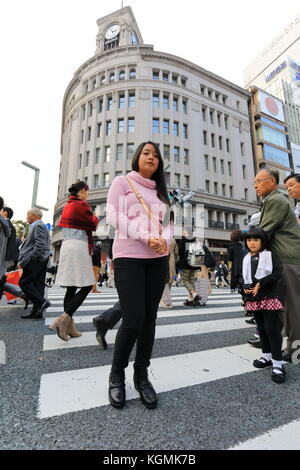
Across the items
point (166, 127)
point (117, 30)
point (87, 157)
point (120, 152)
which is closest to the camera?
point (120, 152)

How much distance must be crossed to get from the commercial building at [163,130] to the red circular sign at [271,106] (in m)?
8.81

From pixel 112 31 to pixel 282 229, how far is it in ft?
156

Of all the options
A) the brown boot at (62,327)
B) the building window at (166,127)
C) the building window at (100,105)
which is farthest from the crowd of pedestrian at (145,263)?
the building window at (100,105)

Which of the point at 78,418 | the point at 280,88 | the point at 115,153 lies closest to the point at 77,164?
the point at 115,153

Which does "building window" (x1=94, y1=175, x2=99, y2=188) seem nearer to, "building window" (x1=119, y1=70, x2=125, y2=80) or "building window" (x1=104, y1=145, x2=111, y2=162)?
"building window" (x1=104, y1=145, x2=111, y2=162)

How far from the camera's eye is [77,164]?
100 feet

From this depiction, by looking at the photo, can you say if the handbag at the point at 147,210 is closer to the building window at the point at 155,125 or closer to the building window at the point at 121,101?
the building window at the point at 155,125

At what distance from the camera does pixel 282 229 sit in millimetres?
2504

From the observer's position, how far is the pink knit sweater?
5.23ft

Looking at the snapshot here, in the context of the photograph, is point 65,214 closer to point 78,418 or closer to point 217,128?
point 78,418

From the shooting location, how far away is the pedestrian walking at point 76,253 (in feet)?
9.28

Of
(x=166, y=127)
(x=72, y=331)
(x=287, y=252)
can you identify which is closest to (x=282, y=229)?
(x=287, y=252)

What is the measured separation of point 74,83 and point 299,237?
41.6 metres

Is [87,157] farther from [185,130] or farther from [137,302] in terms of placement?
[137,302]
